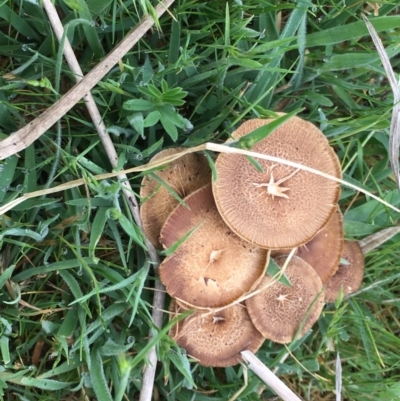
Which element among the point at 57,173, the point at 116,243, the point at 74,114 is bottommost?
the point at 116,243

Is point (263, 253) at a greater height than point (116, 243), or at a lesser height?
lesser

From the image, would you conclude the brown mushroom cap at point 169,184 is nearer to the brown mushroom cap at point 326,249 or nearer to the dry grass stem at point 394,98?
the brown mushroom cap at point 326,249

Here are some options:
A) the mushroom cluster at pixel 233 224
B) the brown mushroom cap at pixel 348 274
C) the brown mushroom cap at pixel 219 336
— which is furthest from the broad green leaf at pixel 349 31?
the brown mushroom cap at pixel 219 336

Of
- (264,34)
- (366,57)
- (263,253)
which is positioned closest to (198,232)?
(263,253)

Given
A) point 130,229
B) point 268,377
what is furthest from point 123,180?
point 268,377

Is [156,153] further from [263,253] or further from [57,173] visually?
[263,253]

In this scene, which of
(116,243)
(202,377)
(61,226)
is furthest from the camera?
(202,377)
